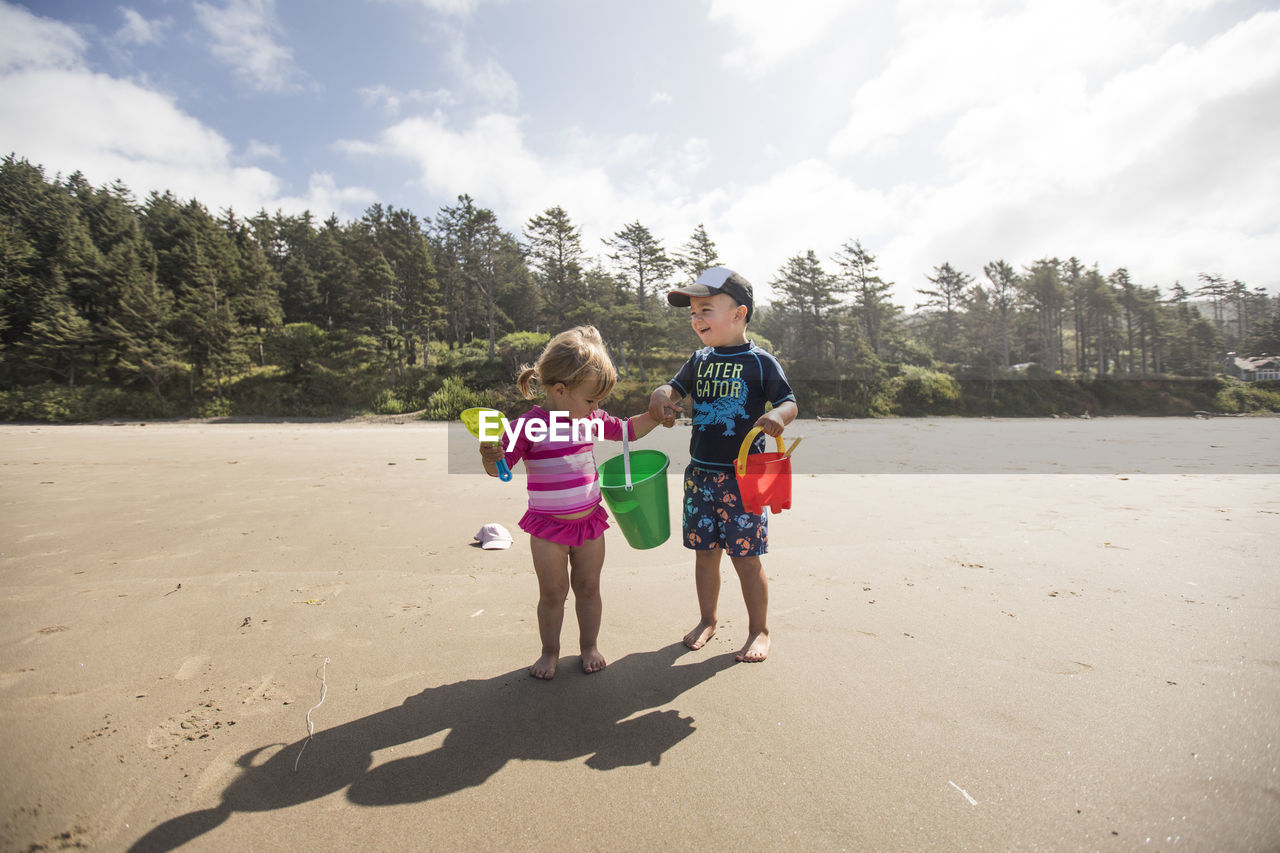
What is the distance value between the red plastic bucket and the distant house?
66.6m

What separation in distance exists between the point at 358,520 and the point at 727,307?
3805 mm

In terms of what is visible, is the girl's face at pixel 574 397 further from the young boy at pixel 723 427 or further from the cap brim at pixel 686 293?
the cap brim at pixel 686 293

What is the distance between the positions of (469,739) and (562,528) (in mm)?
832

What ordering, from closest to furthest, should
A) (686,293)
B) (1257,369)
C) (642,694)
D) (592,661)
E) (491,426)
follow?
(642,694) → (491,426) → (592,661) → (686,293) → (1257,369)

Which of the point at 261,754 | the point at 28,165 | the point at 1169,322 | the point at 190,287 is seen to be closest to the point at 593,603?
the point at 261,754

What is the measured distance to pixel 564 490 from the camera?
7.93ft

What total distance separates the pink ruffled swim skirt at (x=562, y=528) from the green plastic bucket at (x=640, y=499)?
14 cm

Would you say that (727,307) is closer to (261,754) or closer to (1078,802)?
(1078,802)

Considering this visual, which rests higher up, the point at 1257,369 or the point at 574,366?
the point at 1257,369

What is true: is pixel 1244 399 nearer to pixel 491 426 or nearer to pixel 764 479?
pixel 764 479

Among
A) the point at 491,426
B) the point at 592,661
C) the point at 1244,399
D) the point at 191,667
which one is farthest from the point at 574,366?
the point at 1244,399

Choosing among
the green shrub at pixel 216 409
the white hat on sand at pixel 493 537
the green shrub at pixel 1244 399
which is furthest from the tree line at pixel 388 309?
the white hat on sand at pixel 493 537

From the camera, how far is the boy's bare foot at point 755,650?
8.25 ft

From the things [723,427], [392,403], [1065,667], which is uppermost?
[392,403]
